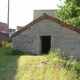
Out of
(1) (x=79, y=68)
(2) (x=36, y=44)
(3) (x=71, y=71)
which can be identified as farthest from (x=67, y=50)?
(3) (x=71, y=71)

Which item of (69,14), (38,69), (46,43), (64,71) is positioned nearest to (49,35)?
(46,43)

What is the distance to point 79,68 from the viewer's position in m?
17.5

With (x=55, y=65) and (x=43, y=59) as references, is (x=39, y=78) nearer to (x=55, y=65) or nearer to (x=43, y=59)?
(x=55, y=65)

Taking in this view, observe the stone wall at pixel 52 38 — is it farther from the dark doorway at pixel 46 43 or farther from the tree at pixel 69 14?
the tree at pixel 69 14

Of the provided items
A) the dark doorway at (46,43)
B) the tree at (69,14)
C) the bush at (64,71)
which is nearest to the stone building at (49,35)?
the dark doorway at (46,43)

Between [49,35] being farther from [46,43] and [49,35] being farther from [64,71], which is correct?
[64,71]

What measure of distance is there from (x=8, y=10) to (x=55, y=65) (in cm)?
2309

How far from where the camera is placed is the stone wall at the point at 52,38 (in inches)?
941

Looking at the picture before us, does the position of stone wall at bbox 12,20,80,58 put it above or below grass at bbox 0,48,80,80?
above

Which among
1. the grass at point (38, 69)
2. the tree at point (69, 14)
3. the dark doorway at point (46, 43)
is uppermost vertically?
the tree at point (69, 14)

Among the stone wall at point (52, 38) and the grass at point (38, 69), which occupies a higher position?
the stone wall at point (52, 38)

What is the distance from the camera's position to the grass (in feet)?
49.6

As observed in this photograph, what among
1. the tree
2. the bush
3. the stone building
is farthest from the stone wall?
the bush

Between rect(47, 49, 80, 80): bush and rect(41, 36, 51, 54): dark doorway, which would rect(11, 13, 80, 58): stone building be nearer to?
rect(41, 36, 51, 54): dark doorway
